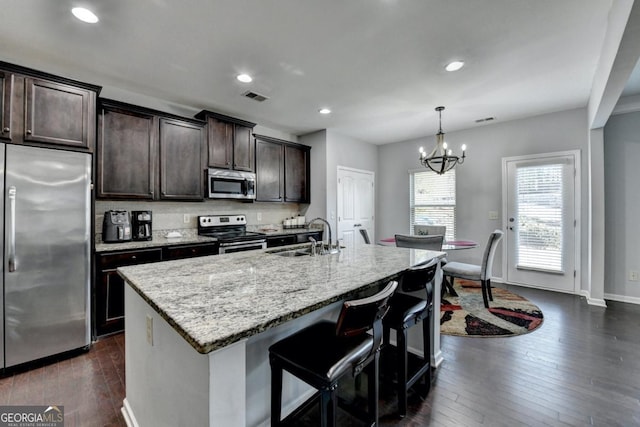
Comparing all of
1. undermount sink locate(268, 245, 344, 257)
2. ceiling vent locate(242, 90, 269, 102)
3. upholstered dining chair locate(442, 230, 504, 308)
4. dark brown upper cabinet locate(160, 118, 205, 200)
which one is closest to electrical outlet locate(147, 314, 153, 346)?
undermount sink locate(268, 245, 344, 257)

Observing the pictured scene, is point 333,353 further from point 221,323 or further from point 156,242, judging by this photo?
point 156,242

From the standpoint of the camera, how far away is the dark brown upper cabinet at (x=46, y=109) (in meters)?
2.25

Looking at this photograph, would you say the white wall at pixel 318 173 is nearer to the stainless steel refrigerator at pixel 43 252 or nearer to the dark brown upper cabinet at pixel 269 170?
the dark brown upper cabinet at pixel 269 170

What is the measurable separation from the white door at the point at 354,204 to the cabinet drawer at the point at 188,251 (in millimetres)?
2384

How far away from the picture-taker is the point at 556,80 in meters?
3.15

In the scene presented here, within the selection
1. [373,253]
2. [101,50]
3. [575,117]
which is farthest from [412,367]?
[575,117]

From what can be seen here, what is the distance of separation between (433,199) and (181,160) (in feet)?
14.4

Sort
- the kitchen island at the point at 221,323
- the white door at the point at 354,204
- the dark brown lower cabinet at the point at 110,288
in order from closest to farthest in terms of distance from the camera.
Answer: the kitchen island at the point at 221,323 → the dark brown lower cabinet at the point at 110,288 → the white door at the point at 354,204

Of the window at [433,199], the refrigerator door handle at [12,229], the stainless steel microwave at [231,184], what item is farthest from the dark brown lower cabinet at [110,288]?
the window at [433,199]

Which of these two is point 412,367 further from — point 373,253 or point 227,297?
point 227,297

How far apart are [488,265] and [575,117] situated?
2644 mm

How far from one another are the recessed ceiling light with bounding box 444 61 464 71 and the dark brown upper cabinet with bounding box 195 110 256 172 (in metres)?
2.73

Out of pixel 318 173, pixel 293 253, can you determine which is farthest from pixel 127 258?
pixel 318 173

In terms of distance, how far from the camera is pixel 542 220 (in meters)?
4.33
